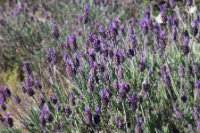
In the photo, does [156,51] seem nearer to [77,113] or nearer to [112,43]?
[112,43]

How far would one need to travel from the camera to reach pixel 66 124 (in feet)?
8.21

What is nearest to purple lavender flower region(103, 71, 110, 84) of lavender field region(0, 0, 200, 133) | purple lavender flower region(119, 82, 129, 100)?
lavender field region(0, 0, 200, 133)

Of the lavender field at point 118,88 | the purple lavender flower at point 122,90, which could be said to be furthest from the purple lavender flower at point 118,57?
the purple lavender flower at point 122,90

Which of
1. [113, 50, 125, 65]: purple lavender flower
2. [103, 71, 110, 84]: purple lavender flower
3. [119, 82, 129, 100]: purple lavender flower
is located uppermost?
[113, 50, 125, 65]: purple lavender flower

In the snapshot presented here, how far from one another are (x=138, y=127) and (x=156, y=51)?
3.39 feet

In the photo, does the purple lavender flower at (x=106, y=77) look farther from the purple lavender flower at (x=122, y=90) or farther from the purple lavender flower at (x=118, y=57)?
the purple lavender flower at (x=122, y=90)

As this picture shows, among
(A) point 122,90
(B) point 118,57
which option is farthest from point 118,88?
(B) point 118,57

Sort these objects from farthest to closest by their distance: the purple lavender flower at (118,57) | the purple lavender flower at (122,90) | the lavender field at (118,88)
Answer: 1. the purple lavender flower at (118,57)
2. the lavender field at (118,88)
3. the purple lavender flower at (122,90)

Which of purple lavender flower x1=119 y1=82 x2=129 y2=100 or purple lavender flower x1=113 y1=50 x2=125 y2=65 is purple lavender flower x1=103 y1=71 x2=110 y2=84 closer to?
purple lavender flower x1=113 y1=50 x2=125 y2=65

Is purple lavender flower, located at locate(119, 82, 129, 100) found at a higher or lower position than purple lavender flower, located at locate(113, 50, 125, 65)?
lower

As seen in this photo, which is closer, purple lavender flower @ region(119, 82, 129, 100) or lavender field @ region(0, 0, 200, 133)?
purple lavender flower @ region(119, 82, 129, 100)

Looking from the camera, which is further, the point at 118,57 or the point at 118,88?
the point at 118,57

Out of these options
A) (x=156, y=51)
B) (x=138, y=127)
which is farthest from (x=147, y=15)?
(x=138, y=127)

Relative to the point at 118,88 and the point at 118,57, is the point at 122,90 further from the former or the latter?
Result: the point at 118,57
